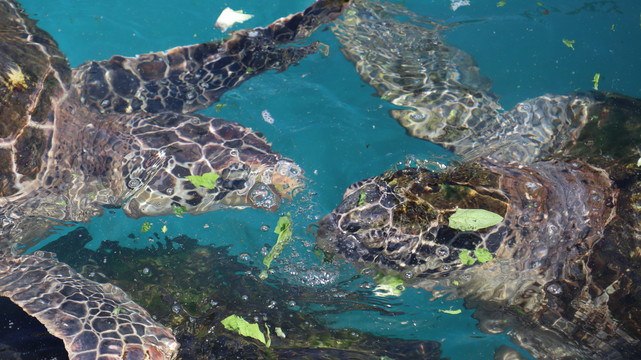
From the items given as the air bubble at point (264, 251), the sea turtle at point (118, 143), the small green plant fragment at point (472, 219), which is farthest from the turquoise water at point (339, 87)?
the small green plant fragment at point (472, 219)

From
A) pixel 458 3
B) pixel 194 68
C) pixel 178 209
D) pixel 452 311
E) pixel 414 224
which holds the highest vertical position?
pixel 458 3

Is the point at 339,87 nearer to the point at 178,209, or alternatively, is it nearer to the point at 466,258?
the point at 178,209

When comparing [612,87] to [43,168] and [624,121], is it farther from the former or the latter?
[43,168]

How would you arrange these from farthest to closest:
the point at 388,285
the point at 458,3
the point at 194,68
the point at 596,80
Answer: the point at 458,3 < the point at 596,80 < the point at 194,68 < the point at 388,285

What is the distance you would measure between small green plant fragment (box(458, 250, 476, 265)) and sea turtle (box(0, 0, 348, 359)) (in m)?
2.50

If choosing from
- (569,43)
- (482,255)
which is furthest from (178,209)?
(569,43)

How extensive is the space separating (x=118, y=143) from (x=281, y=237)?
2.94m

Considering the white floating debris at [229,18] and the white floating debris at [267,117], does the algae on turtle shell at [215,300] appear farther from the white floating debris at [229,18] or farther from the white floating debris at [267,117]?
the white floating debris at [229,18]

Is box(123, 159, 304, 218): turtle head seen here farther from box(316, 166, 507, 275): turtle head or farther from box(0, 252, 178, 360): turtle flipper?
box(316, 166, 507, 275): turtle head

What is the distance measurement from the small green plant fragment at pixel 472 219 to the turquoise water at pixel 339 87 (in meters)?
1.50

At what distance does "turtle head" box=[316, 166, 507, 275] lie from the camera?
4.21 metres

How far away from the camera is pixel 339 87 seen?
6.80 meters

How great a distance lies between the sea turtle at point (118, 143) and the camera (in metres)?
5.39

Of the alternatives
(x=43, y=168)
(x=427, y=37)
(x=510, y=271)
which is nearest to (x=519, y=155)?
(x=510, y=271)
